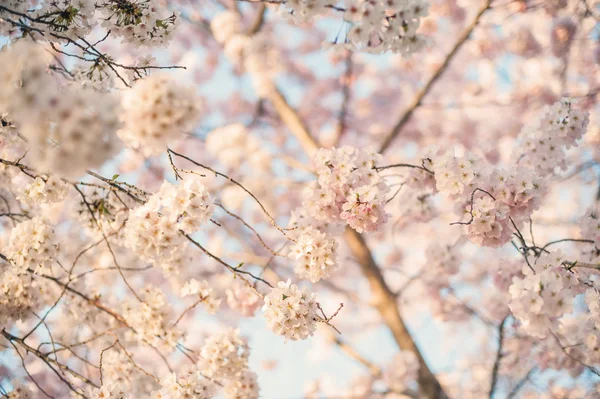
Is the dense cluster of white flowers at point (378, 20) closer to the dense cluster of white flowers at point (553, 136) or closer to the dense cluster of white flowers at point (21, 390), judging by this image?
the dense cluster of white flowers at point (553, 136)

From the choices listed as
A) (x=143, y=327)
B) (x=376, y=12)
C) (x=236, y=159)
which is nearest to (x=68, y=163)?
(x=376, y=12)

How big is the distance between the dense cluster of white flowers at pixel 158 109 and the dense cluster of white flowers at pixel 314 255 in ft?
3.42

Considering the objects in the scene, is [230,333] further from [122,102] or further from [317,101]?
[317,101]

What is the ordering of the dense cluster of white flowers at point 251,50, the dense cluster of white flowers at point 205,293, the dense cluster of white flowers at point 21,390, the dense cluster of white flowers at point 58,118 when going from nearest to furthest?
the dense cluster of white flowers at point 58,118 → the dense cluster of white flowers at point 21,390 → the dense cluster of white flowers at point 205,293 → the dense cluster of white flowers at point 251,50

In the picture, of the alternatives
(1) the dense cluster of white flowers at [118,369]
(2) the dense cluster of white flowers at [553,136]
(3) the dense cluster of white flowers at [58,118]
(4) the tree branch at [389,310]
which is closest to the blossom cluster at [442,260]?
(4) the tree branch at [389,310]

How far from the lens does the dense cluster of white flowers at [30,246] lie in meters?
2.43

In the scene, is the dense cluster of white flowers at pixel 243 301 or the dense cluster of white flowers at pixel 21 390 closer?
the dense cluster of white flowers at pixel 21 390

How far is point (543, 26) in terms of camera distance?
7.91 m

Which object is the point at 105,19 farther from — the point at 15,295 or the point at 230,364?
the point at 230,364

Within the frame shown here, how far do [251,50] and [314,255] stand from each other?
481 centimetres

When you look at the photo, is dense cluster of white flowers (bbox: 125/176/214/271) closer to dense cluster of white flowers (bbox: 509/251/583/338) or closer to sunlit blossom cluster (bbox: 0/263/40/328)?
sunlit blossom cluster (bbox: 0/263/40/328)

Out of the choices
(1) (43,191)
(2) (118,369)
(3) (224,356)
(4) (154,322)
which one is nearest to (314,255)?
(3) (224,356)

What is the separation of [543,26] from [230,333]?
820cm

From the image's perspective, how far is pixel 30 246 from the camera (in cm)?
245
